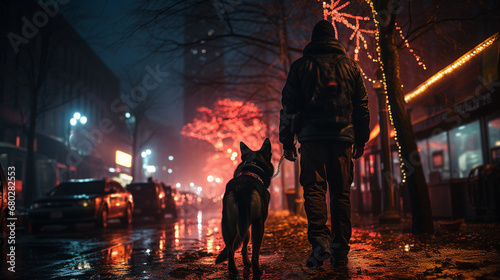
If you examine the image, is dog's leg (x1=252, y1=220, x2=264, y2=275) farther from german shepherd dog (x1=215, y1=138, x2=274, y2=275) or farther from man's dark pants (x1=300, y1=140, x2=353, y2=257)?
man's dark pants (x1=300, y1=140, x2=353, y2=257)

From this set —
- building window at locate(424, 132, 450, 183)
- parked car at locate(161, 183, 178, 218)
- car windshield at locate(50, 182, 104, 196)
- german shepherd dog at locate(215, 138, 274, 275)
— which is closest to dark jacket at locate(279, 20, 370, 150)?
german shepherd dog at locate(215, 138, 274, 275)

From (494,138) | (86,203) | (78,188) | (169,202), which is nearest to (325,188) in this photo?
(494,138)

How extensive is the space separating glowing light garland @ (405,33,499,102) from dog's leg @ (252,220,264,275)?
908 centimetres

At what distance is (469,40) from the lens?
14.9m

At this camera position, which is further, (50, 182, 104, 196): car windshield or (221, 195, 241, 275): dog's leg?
(50, 182, 104, 196): car windshield

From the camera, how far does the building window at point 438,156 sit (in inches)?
645

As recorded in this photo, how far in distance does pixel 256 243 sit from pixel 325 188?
98 cm

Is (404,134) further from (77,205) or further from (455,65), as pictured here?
(77,205)

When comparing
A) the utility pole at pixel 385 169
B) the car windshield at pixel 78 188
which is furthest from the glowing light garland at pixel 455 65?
the car windshield at pixel 78 188

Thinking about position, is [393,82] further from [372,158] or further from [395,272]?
[372,158]

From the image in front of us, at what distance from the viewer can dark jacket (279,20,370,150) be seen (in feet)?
15.8

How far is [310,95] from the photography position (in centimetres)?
482

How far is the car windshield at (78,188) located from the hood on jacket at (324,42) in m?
12.5

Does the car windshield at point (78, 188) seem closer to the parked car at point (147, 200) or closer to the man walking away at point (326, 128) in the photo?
the parked car at point (147, 200)
